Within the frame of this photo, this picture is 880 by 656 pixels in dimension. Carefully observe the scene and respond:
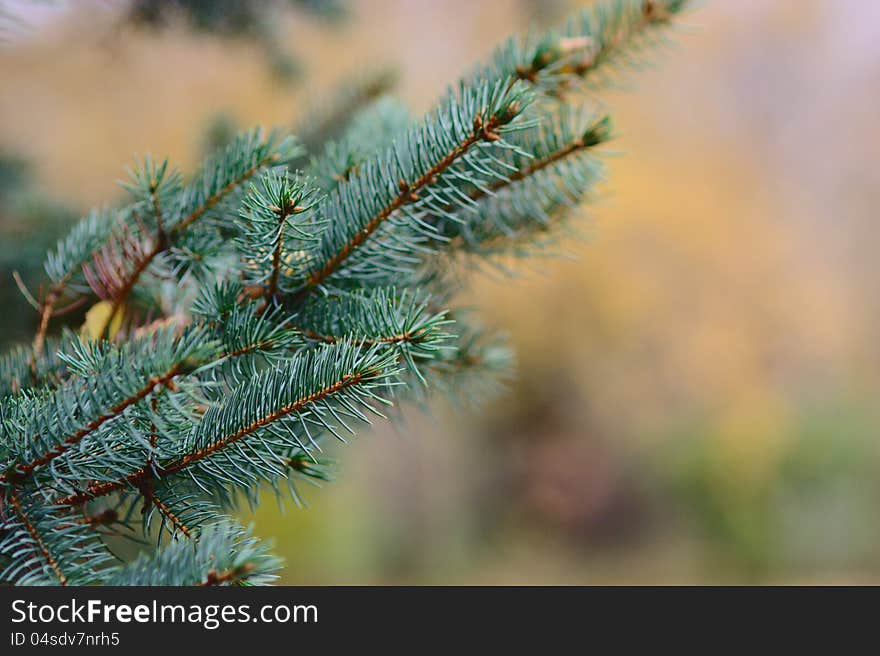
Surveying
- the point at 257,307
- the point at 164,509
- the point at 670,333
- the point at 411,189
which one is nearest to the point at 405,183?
the point at 411,189

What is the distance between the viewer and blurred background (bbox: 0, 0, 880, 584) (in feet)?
12.0

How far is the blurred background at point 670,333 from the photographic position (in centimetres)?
366

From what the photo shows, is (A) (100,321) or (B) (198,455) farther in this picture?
(A) (100,321)

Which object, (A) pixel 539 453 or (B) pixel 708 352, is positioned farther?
(A) pixel 539 453

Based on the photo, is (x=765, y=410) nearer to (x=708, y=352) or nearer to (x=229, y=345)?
(x=708, y=352)

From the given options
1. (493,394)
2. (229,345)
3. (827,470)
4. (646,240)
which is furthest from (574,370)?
(229,345)

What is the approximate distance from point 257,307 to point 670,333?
12.8ft

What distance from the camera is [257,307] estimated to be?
1.36ft

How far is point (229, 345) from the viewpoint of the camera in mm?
382

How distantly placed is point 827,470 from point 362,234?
4.24 metres

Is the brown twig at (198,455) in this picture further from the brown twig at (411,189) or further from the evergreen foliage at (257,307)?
the brown twig at (411,189)

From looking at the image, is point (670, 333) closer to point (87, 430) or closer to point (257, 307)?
point (257, 307)

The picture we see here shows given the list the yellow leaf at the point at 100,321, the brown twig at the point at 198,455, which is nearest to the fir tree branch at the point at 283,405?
the brown twig at the point at 198,455
